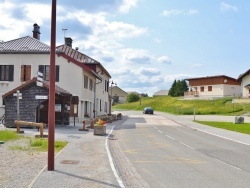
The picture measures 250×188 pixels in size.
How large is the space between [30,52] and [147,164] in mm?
27423

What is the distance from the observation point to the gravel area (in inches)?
375

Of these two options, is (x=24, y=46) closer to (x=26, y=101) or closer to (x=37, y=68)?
(x=37, y=68)

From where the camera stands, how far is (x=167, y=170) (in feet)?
39.8

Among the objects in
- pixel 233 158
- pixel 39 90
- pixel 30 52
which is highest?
pixel 30 52

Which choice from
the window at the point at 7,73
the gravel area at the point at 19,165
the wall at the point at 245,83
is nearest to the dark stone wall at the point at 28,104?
the window at the point at 7,73

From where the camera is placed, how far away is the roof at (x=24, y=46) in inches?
1516

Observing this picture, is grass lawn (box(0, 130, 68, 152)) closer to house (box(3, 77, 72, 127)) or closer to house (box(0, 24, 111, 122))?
Answer: house (box(3, 77, 72, 127))

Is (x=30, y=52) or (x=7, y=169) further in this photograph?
(x=30, y=52)

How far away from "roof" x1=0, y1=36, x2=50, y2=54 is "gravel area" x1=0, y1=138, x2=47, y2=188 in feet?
70.7

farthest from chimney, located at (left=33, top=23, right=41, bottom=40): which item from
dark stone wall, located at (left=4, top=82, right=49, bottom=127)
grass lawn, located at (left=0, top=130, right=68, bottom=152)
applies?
grass lawn, located at (left=0, top=130, right=68, bottom=152)

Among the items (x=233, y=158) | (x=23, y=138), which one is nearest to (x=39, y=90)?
(x=23, y=138)

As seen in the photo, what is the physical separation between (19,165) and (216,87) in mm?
81681

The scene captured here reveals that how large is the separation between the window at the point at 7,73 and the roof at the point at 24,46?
1504 mm

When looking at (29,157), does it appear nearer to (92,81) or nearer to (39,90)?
(39,90)
